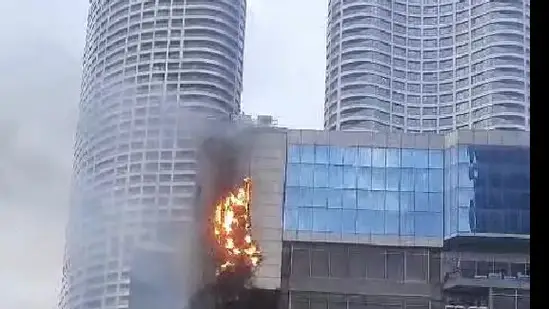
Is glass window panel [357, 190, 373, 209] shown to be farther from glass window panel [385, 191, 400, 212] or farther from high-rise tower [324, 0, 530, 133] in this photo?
high-rise tower [324, 0, 530, 133]

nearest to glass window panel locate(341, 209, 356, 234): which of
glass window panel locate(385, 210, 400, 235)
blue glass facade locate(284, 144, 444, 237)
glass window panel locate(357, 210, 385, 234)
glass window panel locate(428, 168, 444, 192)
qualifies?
blue glass facade locate(284, 144, 444, 237)

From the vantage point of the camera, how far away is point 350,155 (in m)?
22.1

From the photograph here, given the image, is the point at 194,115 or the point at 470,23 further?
the point at 470,23

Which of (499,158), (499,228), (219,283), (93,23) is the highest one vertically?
(93,23)

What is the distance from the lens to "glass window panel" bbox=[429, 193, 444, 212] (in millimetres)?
21531

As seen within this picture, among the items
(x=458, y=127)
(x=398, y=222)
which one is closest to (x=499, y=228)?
(x=398, y=222)

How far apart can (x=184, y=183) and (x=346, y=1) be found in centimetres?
680

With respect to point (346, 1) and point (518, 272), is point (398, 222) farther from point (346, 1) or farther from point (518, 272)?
point (346, 1)

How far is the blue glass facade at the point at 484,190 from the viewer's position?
2058 cm

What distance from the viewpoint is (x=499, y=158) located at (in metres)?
21.1

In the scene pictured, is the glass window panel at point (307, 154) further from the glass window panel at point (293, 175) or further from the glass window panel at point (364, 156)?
the glass window panel at point (364, 156)

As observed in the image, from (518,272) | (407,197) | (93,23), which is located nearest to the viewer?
(518,272)

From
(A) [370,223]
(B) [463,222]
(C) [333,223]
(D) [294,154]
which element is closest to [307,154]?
(D) [294,154]

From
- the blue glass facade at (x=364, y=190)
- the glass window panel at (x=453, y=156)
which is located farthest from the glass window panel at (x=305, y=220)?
the glass window panel at (x=453, y=156)
